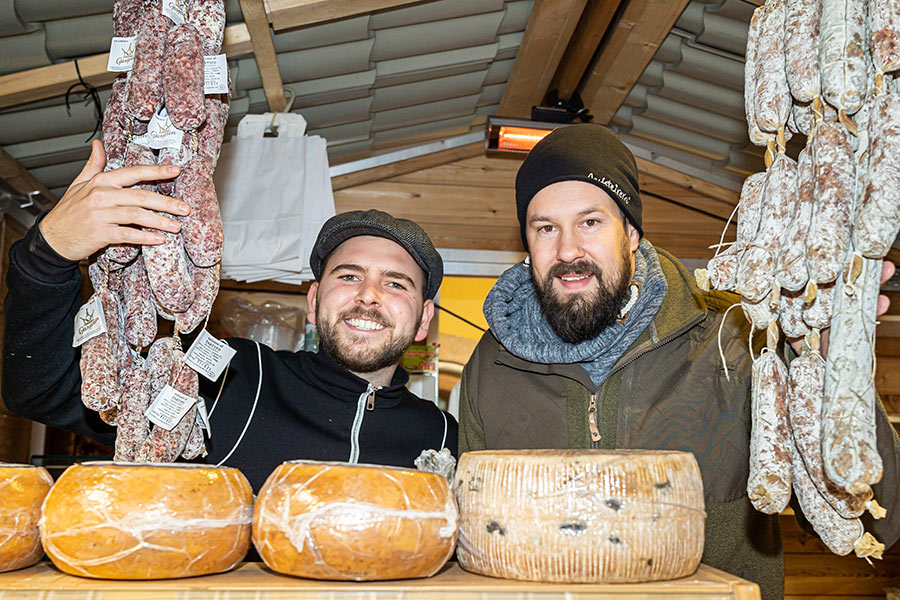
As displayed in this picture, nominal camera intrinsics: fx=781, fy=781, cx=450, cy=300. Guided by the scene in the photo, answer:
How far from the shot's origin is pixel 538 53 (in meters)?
3.75

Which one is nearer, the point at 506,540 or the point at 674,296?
the point at 506,540

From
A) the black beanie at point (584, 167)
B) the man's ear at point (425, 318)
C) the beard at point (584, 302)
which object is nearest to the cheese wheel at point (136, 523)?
the beard at point (584, 302)

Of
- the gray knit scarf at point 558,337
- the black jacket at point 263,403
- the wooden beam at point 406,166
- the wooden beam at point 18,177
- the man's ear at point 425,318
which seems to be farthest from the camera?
the wooden beam at point 406,166

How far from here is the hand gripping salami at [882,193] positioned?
3.09 feet

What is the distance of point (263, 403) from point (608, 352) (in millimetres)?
946

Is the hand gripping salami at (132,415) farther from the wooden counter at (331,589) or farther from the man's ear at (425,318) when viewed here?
the man's ear at (425,318)

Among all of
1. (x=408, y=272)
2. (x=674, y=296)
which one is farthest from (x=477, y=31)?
(x=674, y=296)

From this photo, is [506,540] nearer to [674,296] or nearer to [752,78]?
[752,78]

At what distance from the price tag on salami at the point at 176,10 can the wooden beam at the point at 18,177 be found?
2.16 metres

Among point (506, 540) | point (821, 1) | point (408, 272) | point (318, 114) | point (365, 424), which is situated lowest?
point (506, 540)

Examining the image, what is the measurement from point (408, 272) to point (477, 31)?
67.9 inches

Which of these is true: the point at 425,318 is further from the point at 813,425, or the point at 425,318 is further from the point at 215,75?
the point at 813,425

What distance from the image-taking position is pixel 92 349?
4.47ft

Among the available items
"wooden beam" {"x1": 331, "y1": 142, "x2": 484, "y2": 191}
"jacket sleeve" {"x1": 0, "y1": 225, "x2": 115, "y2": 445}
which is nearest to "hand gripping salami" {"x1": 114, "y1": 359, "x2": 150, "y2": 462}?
"jacket sleeve" {"x1": 0, "y1": 225, "x2": 115, "y2": 445}
